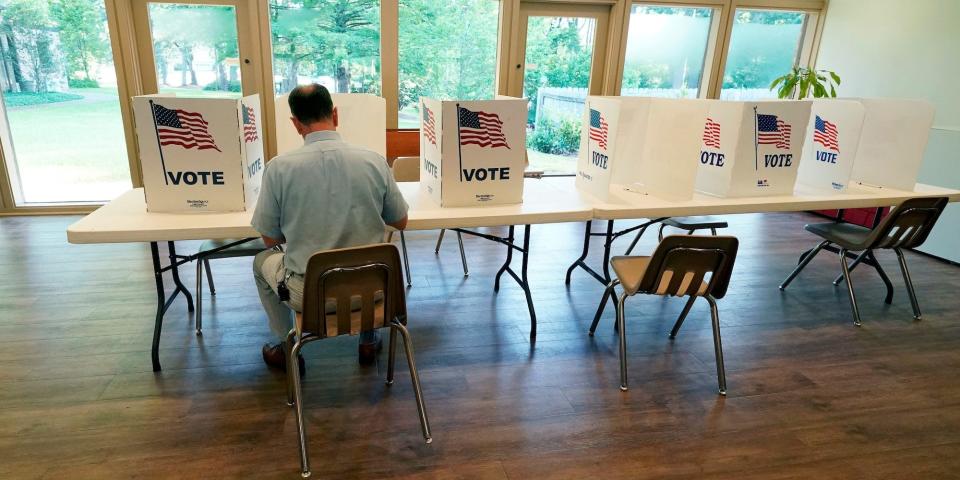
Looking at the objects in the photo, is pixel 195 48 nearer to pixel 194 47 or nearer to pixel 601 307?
pixel 194 47

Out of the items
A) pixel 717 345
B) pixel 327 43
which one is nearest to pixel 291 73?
pixel 327 43

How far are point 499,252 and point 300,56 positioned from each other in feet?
7.52

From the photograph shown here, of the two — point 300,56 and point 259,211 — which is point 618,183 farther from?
point 300,56

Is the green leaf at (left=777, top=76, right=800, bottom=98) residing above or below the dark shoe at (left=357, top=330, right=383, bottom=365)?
above

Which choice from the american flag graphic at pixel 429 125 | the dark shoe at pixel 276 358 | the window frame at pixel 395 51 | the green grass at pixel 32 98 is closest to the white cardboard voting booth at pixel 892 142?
the window frame at pixel 395 51

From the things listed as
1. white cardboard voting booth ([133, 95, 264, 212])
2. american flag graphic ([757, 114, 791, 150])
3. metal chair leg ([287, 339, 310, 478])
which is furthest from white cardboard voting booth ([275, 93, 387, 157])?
american flag graphic ([757, 114, 791, 150])

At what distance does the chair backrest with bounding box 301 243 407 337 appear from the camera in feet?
5.24

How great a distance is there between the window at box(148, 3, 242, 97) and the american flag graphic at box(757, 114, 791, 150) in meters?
3.72

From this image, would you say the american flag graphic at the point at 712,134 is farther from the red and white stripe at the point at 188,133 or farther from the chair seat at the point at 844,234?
the red and white stripe at the point at 188,133

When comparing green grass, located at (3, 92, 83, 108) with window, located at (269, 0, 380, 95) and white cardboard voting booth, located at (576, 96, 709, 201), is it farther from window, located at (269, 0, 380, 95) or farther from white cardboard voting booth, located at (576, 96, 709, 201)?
white cardboard voting booth, located at (576, 96, 709, 201)

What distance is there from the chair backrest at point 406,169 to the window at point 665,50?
2.74 metres

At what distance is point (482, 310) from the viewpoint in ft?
9.65

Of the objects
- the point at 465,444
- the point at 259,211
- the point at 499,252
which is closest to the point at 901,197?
the point at 499,252

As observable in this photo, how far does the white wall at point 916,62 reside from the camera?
3.98 metres
